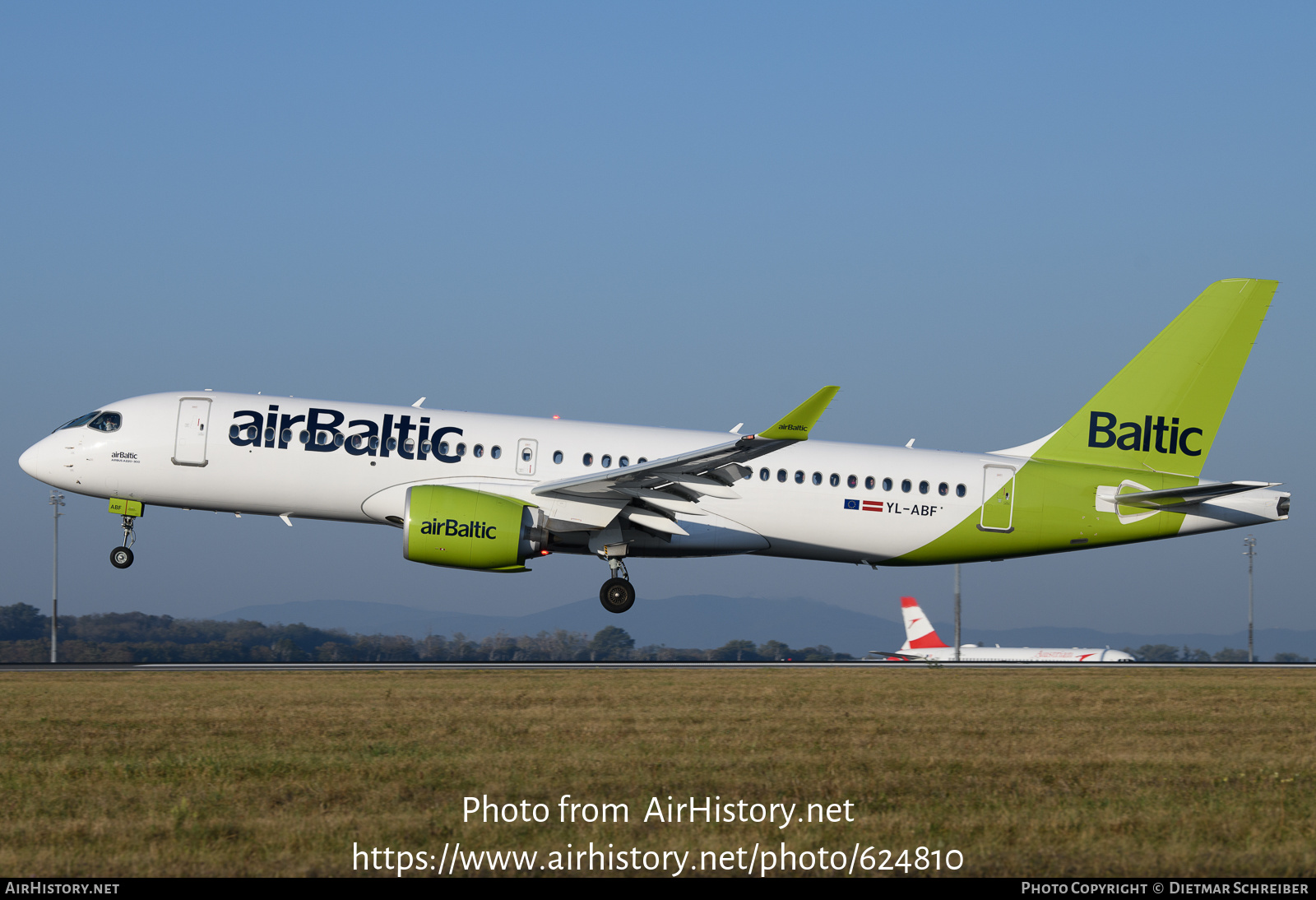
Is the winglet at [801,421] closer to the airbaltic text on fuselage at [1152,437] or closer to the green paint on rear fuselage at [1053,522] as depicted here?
the green paint on rear fuselage at [1053,522]

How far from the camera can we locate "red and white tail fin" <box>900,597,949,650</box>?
74812 millimetres

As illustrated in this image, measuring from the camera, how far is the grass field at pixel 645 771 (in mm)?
8703

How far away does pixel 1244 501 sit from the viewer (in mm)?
27797

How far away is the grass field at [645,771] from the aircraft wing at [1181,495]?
682 cm

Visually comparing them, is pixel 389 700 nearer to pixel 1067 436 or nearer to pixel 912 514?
pixel 912 514

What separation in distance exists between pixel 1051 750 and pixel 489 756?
19.9 ft

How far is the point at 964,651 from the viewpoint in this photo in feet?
236

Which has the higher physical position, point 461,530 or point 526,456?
point 526,456

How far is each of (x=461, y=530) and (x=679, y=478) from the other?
4.64 meters

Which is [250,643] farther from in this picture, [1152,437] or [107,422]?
[1152,437]

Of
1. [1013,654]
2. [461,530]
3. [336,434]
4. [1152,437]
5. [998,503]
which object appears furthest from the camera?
[1013,654]

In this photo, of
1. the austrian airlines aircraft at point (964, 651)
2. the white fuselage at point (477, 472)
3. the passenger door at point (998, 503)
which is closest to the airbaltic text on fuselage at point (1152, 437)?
the passenger door at point (998, 503)

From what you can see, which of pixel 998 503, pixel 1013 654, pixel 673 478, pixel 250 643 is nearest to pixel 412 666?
pixel 673 478
